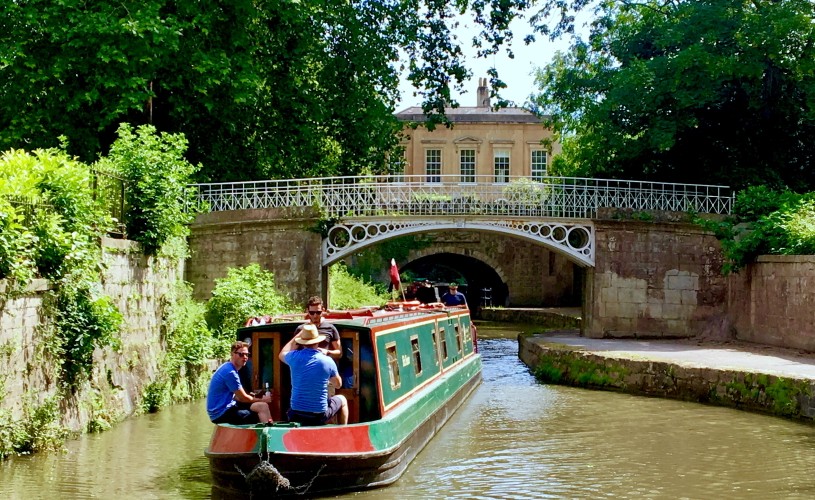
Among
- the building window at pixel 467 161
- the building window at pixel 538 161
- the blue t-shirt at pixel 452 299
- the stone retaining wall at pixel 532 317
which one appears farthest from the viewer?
the building window at pixel 467 161

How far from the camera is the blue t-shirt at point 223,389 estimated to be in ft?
31.9

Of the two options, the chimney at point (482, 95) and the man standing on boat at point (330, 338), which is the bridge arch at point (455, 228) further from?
the chimney at point (482, 95)

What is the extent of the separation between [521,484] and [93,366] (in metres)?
5.25

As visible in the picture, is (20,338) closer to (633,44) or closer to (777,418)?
(777,418)

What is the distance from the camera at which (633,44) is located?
25.7 metres

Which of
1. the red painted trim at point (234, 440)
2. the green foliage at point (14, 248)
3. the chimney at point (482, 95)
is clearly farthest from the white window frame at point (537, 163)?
the red painted trim at point (234, 440)

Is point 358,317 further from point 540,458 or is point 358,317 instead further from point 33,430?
point 33,430

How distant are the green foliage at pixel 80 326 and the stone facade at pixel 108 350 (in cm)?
25

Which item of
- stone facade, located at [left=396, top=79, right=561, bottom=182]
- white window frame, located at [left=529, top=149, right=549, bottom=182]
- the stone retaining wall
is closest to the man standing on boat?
the stone retaining wall

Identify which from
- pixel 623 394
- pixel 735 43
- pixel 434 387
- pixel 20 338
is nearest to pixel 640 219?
pixel 735 43

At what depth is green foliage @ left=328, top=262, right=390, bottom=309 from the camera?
25.8 metres

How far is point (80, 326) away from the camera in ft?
38.7

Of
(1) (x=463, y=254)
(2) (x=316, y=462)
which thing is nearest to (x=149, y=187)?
(2) (x=316, y=462)

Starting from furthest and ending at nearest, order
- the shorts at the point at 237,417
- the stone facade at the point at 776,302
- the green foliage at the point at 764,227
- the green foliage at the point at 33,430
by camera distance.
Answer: the green foliage at the point at 764,227 < the stone facade at the point at 776,302 < the green foliage at the point at 33,430 < the shorts at the point at 237,417
